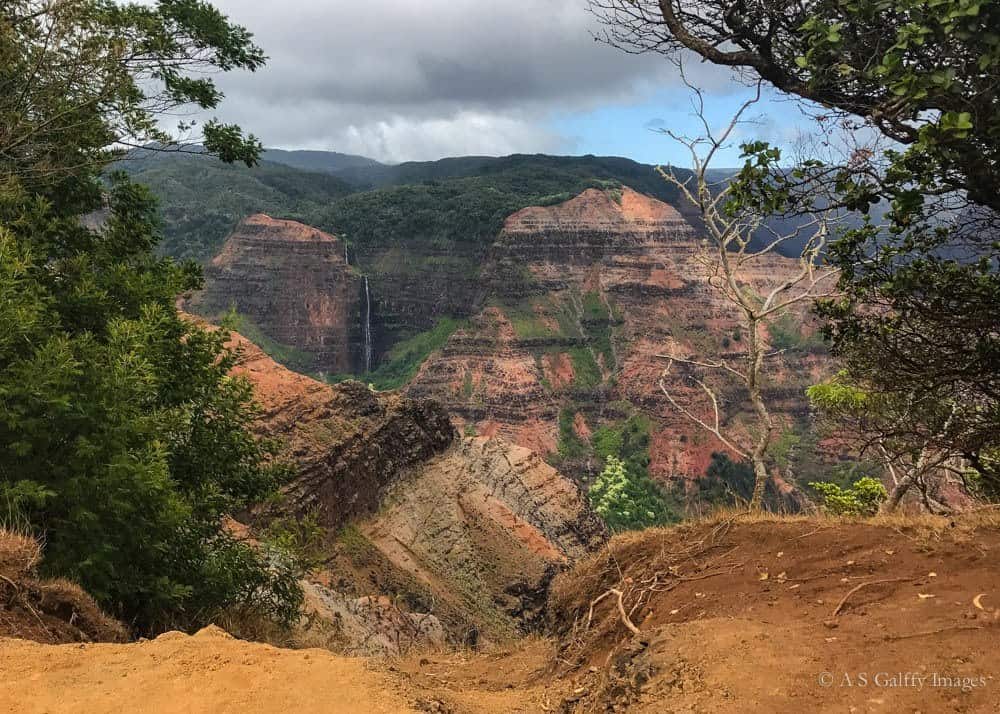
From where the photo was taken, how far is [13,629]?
4672 mm

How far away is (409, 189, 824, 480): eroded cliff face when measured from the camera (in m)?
76.6

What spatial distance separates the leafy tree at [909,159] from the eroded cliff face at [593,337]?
216 ft

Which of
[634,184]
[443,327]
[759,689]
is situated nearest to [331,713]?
[759,689]

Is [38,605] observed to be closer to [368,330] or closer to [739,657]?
[739,657]

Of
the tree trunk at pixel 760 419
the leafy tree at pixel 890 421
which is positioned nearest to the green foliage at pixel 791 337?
the leafy tree at pixel 890 421

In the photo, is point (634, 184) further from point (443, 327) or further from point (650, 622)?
point (650, 622)

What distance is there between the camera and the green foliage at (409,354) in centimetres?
9144

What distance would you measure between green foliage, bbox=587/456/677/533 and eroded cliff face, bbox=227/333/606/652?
2591 centimetres

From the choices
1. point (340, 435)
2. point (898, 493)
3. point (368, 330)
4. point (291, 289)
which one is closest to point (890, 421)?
point (898, 493)

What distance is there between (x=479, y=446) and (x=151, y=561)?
2645cm

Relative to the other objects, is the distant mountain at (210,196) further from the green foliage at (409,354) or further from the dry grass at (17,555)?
the dry grass at (17,555)

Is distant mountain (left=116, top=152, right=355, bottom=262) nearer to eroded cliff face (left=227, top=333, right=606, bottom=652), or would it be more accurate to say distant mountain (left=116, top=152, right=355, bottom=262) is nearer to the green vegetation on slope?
the green vegetation on slope

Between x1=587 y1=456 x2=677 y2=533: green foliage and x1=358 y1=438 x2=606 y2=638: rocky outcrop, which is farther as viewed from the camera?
x1=587 y1=456 x2=677 y2=533: green foliage

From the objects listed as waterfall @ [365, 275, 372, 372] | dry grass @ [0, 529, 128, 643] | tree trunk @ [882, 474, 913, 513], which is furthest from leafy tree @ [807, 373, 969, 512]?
waterfall @ [365, 275, 372, 372]
